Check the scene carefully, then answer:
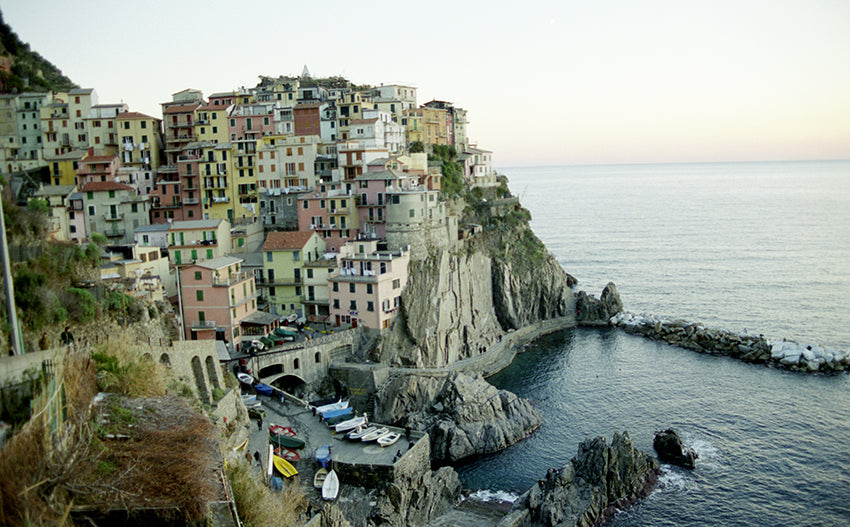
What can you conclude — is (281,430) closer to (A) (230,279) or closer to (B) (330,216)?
(A) (230,279)

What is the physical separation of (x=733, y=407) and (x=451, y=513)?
25.7m

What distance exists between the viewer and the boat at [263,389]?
148 feet

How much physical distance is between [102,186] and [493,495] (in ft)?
142

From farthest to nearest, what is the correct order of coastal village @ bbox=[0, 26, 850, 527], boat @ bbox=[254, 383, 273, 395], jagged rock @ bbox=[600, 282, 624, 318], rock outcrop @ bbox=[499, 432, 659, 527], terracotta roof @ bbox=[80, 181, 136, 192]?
jagged rock @ bbox=[600, 282, 624, 318] → terracotta roof @ bbox=[80, 181, 136, 192] → boat @ bbox=[254, 383, 273, 395] → rock outcrop @ bbox=[499, 432, 659, 527] → coastal village @ bbox=[0, 26, 850, 527]

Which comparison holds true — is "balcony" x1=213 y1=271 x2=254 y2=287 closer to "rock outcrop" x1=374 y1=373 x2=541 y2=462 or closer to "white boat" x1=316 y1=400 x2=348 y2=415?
"white boat" x1=316 y1=400 x2=348 y2=415

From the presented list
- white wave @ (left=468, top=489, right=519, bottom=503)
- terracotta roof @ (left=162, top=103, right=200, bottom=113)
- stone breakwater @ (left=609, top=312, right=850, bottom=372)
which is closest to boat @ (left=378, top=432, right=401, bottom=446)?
white wave @ (left=468, top=489, right=519, bottom=503)

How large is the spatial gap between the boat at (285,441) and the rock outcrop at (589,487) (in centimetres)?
1231

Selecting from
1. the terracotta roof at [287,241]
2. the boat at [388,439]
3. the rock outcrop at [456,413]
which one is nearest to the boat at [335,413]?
the rock outcrop at [456,413]

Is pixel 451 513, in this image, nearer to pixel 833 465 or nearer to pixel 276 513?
pixel 276 513

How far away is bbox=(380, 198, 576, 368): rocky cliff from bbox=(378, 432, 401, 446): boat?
12727mm

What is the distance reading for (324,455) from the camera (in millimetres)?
38250

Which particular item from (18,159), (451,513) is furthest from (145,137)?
(451,513)

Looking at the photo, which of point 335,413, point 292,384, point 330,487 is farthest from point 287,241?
point 330,487

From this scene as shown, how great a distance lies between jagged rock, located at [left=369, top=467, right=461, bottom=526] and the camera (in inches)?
1407
